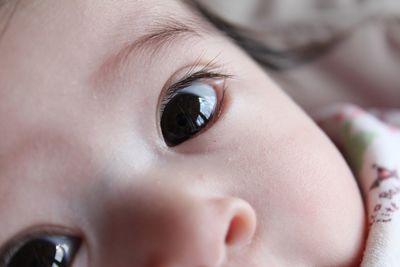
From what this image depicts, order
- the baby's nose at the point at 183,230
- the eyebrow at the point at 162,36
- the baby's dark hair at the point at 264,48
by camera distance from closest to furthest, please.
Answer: the baby's nose at the point at 183,230 → the eyebrow at the point at 162,36 → the baby's dark hair at the point at 264,48

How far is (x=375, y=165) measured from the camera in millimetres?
1049

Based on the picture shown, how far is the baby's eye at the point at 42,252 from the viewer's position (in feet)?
2.70

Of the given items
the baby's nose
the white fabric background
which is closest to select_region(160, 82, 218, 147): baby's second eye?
the baby's nose

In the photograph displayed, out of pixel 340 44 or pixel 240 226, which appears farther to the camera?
pixel 340 44

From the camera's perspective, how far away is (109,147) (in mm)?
822

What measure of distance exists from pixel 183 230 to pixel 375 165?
1.34 feet

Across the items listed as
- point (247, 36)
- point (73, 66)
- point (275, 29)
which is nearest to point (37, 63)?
point (73, 66)

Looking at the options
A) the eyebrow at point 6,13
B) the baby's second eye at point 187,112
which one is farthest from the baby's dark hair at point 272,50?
the eyebrow at point 6,13

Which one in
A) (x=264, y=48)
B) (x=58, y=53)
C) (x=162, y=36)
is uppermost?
(x=264, y=48)

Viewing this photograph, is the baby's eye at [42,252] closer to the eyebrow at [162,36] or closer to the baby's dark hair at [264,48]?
the eyebrow at [162,36]

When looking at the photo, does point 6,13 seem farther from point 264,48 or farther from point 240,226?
point 264,48

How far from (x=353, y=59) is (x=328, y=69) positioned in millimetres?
56

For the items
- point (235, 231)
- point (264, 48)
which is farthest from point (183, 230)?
point (264, 48)

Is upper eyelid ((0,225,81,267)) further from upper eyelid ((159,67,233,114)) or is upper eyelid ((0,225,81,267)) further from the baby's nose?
upper eyelid ((159,67,233,114))
